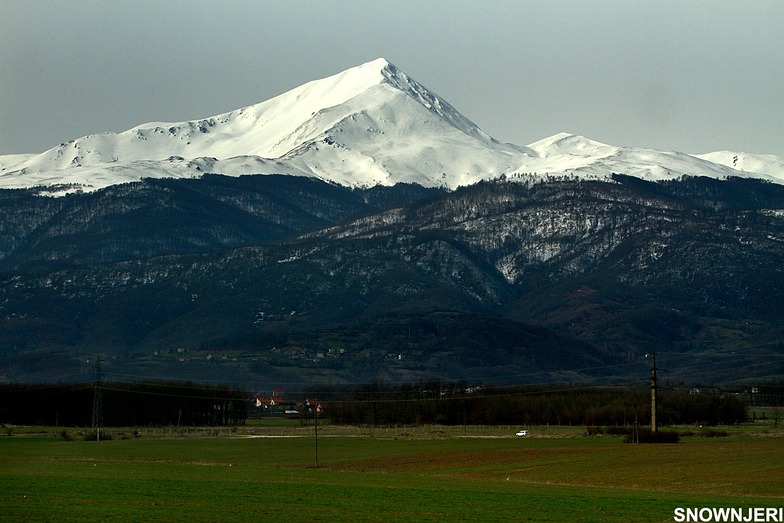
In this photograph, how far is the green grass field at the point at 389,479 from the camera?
2131 inches

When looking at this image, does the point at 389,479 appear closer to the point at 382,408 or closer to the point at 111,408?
the point at 382,408

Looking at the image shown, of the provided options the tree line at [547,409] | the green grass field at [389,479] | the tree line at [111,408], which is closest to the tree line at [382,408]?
the tree line at [111,408]

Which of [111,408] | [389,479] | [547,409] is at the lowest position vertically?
[389,479]

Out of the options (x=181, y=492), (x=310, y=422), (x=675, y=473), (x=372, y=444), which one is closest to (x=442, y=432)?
(x=372, y=444)

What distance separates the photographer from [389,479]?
77.9 meters

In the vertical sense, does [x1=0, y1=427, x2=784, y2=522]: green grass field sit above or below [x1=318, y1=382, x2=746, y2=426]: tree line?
below

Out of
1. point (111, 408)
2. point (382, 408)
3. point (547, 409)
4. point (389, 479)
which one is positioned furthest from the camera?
point (111, 408)

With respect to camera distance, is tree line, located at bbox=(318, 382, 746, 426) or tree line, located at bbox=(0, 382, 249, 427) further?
tree line, located at bbox=(0, 382, 249, 427)

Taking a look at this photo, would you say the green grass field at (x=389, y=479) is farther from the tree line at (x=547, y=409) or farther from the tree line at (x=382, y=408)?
the tree line at (x=382, y=408)

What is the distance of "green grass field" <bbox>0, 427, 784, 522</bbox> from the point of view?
54125mm

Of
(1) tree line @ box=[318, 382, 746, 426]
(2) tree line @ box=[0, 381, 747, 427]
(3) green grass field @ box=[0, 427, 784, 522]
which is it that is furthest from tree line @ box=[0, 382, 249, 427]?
(3) green grass field @ box=[0, 427, 784, 522]

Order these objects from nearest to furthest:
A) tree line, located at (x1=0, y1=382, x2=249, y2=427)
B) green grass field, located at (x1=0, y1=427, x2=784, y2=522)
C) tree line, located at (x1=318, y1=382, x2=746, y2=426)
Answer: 1. green grass field, located at (x1=0, y1=427, x2=784, y2=522)
2. tree line, located at (x1=318, y1=382, x2=746, y2=426)
3. tree line, located at (x1=0, y1=382, x2=249, y2=427)

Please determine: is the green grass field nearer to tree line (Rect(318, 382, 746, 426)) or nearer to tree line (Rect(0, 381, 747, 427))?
tree line (Rect(318, 382, 746, 426))

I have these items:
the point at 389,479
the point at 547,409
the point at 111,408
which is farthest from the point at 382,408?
the point at 389,479
